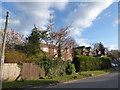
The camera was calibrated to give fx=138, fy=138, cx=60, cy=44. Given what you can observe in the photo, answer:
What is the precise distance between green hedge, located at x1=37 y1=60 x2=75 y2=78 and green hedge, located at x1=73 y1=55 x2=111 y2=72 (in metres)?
3.44

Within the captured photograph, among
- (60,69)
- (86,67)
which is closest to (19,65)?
(60,69)

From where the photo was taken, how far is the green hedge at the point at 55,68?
18.1 meters

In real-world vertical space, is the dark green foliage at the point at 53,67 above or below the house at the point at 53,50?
below

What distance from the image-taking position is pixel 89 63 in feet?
92.0

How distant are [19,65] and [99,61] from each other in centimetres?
2157

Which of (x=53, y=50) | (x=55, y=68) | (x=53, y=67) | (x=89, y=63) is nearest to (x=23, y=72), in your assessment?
(x=53, y=67)

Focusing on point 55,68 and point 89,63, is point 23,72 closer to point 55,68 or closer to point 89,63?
point 55,68

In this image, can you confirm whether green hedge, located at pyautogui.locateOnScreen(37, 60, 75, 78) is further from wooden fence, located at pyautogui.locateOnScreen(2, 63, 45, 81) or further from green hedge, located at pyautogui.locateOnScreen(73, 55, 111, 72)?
green hedge, located at pyautogui.locateOnScreen(73, 55, 111, 72)

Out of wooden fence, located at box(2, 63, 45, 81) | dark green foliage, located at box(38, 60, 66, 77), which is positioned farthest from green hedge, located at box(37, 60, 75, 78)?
wooden fence, located at box(2, 63, 45, 81)

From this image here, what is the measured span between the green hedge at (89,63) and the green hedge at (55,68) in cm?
344

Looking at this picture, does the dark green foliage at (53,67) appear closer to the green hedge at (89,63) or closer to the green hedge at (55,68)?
the green hedge at (55,68)

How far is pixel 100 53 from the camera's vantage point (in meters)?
81.1

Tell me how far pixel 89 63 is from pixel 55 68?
1101 centimetres

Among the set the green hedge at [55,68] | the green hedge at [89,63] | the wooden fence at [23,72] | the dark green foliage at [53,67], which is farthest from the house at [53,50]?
the wooden fence at [23,72]
